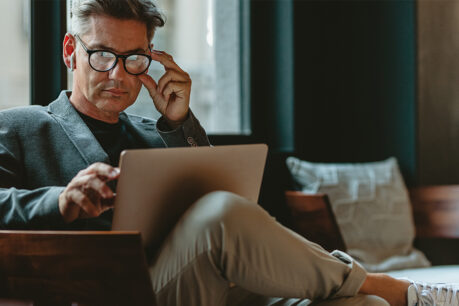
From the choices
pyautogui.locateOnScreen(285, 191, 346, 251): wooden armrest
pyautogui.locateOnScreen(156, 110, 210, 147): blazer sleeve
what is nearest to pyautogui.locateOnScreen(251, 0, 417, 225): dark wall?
pyautogui.locateOnScreen(285, 191, 346, 251): wooden armrest

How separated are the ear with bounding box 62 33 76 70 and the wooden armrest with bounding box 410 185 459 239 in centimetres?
173

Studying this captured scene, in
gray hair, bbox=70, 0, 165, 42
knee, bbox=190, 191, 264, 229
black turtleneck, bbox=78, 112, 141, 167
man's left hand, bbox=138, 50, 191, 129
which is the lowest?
knee, bbox=190, 191, 264, 229

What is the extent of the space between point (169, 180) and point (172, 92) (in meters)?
0.54

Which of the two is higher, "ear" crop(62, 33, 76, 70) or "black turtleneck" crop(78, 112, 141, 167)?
"ear" crop(62, 33, 76, 70)

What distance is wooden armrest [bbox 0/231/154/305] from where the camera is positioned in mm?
943

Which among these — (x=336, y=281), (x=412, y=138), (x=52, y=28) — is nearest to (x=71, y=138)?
(x=52, y=28)

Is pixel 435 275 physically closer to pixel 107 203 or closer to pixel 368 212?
pixel 368 212

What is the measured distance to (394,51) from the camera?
2855mm

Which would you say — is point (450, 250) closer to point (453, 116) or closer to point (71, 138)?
point (453, 116)

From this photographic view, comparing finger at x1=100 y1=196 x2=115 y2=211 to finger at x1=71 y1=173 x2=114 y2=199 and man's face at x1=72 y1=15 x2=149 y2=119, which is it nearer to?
finger at x1=71 y1=173 x2=114 y2=199

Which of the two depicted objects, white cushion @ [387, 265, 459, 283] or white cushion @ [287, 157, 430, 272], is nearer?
white cushion @ [387, 265, 459, 283]

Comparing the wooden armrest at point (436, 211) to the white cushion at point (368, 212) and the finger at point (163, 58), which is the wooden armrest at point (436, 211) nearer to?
the white cushion at point (368, 212)

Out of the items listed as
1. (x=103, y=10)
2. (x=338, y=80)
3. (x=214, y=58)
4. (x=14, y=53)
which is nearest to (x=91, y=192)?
(x=103, y=10)

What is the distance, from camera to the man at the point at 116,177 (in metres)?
1.06
